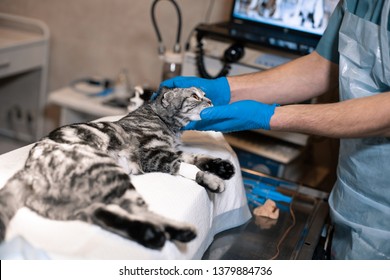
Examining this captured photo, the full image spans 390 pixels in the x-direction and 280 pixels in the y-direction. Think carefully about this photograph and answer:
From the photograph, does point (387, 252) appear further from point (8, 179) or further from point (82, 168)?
point (8, 179)

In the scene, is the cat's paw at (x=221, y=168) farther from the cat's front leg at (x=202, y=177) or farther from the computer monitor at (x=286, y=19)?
the computer monitor at (x=286, y=19)

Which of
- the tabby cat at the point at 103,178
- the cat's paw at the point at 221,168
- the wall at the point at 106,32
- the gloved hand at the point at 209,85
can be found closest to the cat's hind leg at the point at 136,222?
the tabby cat at the point at 103,178

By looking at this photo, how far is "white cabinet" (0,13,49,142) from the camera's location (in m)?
2.34

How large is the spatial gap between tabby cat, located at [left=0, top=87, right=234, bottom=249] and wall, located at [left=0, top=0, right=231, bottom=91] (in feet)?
4.70

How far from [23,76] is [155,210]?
7.18 ft

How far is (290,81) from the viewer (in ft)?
4.41

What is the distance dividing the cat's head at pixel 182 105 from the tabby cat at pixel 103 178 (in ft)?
0.32

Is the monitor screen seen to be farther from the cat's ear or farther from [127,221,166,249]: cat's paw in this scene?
[127,221,166,249]: cat's paw

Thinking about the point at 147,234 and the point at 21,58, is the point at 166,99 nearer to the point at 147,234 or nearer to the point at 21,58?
the point at 147,234

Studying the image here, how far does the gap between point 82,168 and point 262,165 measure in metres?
1.15

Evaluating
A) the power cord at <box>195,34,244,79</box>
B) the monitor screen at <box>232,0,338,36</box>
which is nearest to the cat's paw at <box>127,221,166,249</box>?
the power cord at <box>195,34,244,79</box>

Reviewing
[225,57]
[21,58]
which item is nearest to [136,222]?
[225,57]
